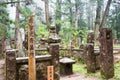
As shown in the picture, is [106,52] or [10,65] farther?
[106,52]

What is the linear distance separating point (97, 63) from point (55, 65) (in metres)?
3.69

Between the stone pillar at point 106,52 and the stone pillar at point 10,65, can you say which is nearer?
the stone pillar at point 10,65

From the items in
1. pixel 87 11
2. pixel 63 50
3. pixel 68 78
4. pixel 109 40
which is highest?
pixel 87 11

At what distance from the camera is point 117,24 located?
1061 inches

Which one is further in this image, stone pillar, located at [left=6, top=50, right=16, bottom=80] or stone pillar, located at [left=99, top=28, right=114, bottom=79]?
stone pillar, located at [left=99, top=28, right=114, bottom=79]

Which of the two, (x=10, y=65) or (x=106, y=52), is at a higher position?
(x=106, y=52)

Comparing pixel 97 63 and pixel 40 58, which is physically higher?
pixel 40 58

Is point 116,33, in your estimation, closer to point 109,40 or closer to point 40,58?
point 109,40

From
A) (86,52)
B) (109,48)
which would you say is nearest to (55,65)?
(109,48)

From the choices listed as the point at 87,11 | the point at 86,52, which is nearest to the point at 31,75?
the point at 86,52

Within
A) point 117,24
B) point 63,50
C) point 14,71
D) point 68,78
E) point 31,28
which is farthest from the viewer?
point 117,24

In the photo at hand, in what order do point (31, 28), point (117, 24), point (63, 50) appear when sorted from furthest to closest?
point (117, 24) < point (63, 50) < point (31, 28)

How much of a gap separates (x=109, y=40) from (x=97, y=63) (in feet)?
7.15

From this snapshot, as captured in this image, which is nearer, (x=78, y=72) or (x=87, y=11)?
(x=78, y=72)
